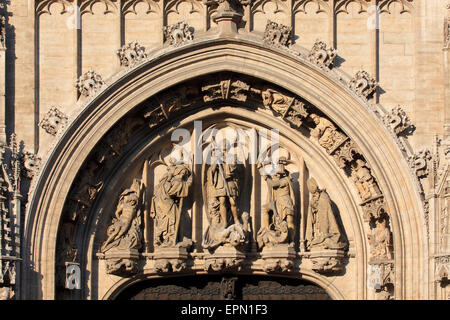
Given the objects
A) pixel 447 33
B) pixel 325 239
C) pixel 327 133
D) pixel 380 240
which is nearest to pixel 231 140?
pixel 327 133

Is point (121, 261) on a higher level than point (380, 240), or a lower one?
lower

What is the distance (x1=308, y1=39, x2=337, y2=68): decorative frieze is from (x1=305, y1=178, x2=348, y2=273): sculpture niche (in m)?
1.80

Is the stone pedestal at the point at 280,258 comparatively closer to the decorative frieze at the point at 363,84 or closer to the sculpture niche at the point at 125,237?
the sculpture niche at the point at 125,237

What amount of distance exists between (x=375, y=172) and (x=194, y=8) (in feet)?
11.4

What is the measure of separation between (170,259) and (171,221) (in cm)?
54

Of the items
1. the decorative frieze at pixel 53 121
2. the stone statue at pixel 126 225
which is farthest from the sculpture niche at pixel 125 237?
the decorative frieze at pixel 53 121

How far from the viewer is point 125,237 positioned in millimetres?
20781

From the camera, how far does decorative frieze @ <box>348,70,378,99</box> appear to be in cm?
2048

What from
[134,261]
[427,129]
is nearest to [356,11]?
[427,129]

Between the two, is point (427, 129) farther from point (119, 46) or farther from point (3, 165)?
point (3, 165)

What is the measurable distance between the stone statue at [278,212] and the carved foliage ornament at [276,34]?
179cm

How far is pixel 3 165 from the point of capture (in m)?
19.8

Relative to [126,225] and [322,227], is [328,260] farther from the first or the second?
[126,225]

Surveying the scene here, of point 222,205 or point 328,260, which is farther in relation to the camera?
point 222,205
